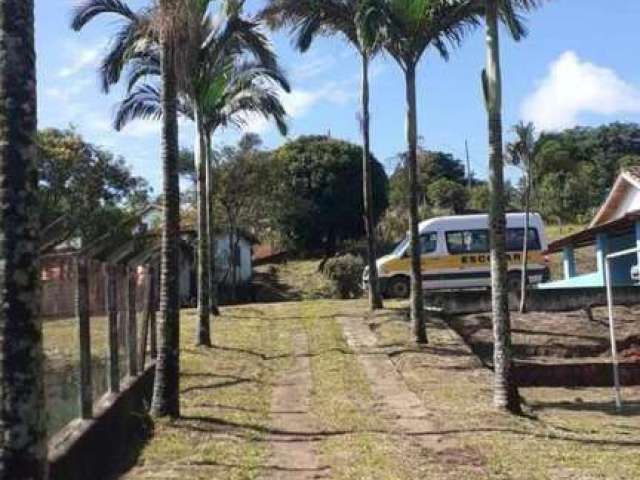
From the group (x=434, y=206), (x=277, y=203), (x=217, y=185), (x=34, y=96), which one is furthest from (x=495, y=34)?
(x=434, y=206)

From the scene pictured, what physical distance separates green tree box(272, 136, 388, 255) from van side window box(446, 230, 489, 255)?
19056 millimetres

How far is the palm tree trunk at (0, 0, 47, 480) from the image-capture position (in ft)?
14.7

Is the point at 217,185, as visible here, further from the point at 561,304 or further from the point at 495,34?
the point at 495,34

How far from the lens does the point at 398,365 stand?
16375mm

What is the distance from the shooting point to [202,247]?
1962 cm

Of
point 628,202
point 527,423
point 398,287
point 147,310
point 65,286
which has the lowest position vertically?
point 527,423

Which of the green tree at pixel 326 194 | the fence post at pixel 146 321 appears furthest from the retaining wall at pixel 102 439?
the green tree at pixel 326 194

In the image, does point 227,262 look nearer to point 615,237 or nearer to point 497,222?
point 615,237

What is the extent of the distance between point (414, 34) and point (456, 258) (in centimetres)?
1235

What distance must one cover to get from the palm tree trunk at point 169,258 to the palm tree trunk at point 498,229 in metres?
3.97

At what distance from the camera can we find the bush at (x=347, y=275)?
3534cm

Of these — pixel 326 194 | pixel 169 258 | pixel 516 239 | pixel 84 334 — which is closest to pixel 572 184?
pixel 326 194

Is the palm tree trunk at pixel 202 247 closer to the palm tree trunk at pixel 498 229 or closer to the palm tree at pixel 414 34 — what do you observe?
the palm tree at pixel 414 34

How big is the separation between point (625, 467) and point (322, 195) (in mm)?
40884
